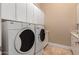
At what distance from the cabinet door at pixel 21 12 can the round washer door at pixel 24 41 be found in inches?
6.0

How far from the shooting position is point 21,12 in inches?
60.6

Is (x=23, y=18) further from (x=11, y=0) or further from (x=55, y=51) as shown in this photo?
(x=55, y=51)

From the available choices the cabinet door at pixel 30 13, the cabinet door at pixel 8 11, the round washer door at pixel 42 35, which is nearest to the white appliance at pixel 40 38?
the round washer door at pixel 42 35

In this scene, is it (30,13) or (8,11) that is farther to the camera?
(30,13)

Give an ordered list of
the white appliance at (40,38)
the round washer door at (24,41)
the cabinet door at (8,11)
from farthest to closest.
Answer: the white appliance at (40,38)
the round washer door at (24,41)
the cabinet door at (8,11)

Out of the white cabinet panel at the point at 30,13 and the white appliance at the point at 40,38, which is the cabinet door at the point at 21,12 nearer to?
the white cabinet panel at the point at 30,13

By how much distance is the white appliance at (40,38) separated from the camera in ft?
5.22

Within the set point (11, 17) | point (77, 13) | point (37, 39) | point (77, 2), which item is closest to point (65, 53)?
point (37, 39)

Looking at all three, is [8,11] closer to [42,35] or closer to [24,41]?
[24,41]

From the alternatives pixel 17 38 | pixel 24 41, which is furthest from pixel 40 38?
pixel 17 38

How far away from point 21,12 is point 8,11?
182mm

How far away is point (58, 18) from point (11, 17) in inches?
22.8

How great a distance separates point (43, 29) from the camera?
1572 mm

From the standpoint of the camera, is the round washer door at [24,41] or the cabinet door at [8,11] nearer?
the cabinet door at [8,11]
